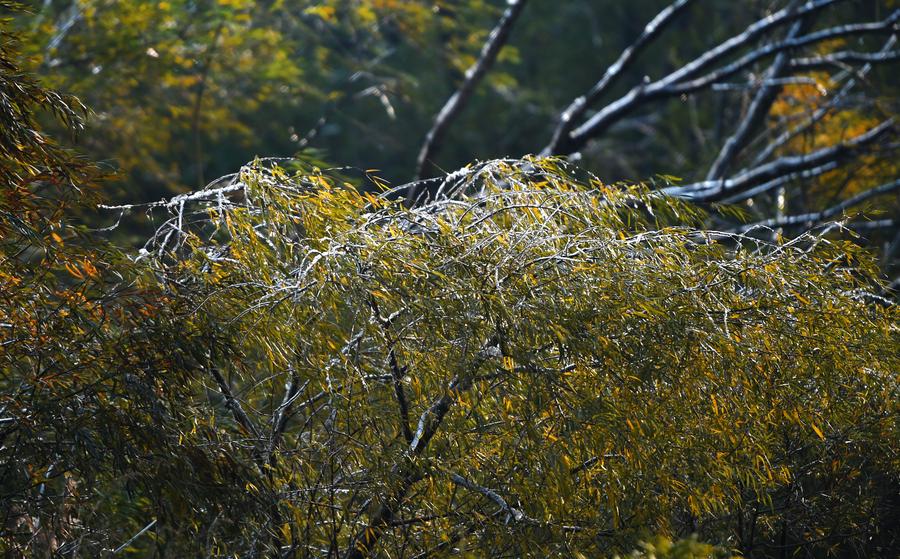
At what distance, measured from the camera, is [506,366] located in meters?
4.11

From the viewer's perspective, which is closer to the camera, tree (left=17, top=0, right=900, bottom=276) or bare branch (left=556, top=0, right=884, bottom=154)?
bare branch (left=556, top=0, right=884, bottom=154)

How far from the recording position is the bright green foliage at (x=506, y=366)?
4031 millimetres

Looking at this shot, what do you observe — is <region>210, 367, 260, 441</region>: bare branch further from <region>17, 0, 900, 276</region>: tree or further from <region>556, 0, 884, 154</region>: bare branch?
<region>556, 0, 884, 154</region>: bare branch

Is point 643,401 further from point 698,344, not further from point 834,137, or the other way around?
point 834,137

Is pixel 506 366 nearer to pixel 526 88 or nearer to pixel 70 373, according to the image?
pixel 70 373

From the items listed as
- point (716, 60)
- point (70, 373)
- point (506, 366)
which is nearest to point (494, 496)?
point (506, 366)

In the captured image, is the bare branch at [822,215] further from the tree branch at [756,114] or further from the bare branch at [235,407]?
the bare branch at [235,407]

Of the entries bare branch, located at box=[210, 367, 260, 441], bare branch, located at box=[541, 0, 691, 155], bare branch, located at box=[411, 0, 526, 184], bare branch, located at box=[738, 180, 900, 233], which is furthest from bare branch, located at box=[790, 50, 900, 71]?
bare branch, located at box=[210, 367, 260, 441]

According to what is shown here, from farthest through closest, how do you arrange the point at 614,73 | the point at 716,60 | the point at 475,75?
1. the point at 475,75
2. the point at 614,73
3. the point at 716,60

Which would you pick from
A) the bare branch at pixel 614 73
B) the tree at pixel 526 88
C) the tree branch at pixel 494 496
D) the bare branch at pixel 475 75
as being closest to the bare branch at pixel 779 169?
the tree at pixel 526 88

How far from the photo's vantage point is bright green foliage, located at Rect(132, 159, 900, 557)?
403cm

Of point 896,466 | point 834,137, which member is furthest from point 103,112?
point 896,466

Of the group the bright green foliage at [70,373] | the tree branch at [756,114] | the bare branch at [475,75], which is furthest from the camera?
the bare branch at [475,75]

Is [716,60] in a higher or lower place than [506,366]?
lower
